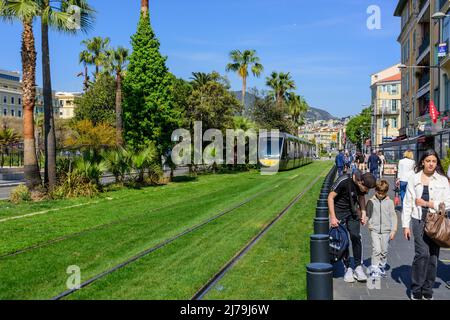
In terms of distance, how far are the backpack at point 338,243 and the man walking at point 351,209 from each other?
98 mm

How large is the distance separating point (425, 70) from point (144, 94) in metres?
27.6

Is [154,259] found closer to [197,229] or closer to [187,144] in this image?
[197,229]

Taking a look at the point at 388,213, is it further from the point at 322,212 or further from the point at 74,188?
the point at 74,188

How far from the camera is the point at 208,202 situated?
17219mm

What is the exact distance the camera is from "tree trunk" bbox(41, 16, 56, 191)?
1830 centimetres

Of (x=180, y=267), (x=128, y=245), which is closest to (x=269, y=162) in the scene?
(x=128, y=245)

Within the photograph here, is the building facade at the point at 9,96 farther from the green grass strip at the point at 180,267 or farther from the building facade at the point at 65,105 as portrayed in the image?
the green grass strip at the point at 180,267

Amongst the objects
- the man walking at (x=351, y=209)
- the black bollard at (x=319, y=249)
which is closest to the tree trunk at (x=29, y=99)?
the man walking at (x=351, y=209)

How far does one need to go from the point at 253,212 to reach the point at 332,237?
24.7ft

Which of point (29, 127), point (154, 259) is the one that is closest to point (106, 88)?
point (29, 127)

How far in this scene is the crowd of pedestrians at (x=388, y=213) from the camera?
6047mm

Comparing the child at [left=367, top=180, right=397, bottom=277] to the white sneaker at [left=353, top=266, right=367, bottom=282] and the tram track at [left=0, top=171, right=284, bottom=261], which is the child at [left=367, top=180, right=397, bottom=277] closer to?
the white sneaker at [left=353, top=266, right=367, bottom=282]

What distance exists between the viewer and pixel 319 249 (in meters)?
6.53

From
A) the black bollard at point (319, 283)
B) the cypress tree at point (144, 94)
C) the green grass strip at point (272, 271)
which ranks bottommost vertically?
the green grass strip at point (272, 271)
